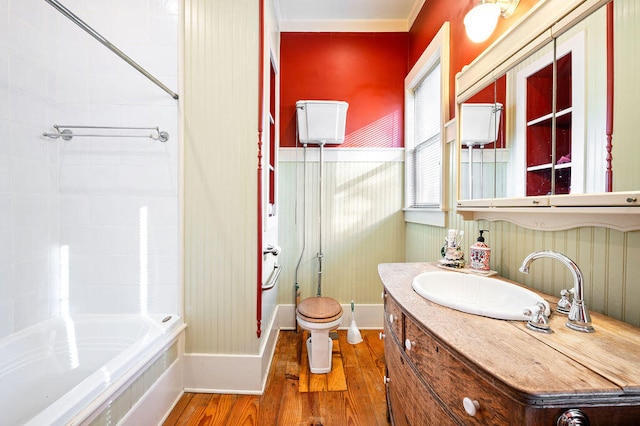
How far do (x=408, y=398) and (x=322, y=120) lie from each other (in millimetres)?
2008

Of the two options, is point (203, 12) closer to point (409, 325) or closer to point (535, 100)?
point (535, 100)

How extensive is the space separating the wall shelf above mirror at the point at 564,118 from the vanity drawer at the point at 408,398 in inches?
28.3

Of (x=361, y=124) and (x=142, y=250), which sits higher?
(x=361, y=124)

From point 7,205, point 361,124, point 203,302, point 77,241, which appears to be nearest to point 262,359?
point 203,302

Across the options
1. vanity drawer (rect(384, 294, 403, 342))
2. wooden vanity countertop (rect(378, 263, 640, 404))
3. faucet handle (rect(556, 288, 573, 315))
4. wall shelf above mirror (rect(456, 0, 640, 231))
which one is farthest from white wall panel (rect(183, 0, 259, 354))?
faucet handle (rect(556, 288, 573, 315))

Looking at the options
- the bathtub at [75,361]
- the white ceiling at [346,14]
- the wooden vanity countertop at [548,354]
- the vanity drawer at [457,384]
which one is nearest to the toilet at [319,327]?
the bathtub at [75,361]

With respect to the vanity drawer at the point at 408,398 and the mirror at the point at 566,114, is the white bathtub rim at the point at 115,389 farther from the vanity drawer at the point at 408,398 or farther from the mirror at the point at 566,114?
the mirror at the point at 566,114

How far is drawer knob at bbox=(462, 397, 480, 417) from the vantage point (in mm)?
645

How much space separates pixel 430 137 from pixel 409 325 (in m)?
1.58

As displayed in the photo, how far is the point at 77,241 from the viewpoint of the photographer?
171 cm

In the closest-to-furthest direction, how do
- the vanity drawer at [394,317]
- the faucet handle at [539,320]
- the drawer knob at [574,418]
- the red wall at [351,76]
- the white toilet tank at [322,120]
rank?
the drawer knob at [574,418]
the faucet handle at [539,320]
the vanity drawer at [394,317]
the white toilet tank at [322,120]
the red wall at [351,76]

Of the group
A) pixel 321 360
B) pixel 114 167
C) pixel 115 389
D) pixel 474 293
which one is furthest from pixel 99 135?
pixel 474 293

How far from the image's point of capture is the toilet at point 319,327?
1.84m

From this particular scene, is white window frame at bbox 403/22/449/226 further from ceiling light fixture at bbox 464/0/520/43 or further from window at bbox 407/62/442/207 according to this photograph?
ceiling light fixture at bbox 464/0/520/43
